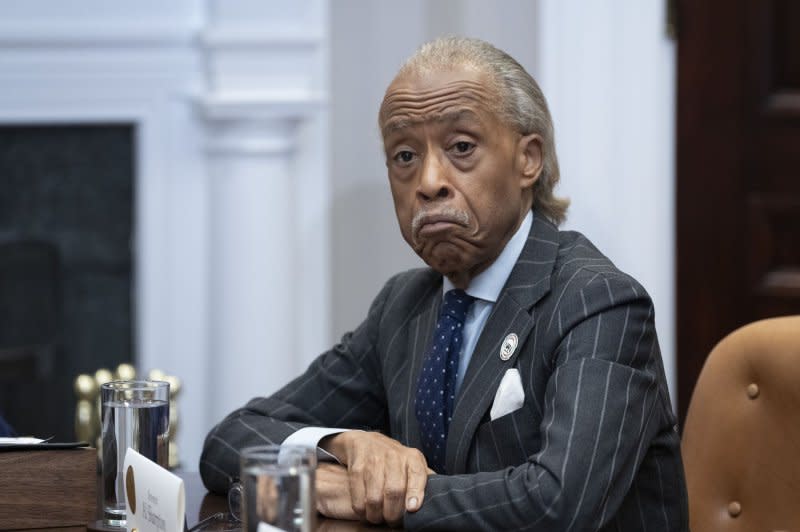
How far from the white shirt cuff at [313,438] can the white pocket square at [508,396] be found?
213mm

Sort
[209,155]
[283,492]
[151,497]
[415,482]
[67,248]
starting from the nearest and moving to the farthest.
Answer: [283,492] → [151,497] → [415,482] → [209,155] → [67,248]

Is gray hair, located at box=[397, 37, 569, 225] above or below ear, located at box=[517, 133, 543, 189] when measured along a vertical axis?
above

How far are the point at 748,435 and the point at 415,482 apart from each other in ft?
1.73

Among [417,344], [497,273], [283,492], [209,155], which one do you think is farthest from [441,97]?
[209,155]

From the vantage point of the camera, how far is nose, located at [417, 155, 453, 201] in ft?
5.88

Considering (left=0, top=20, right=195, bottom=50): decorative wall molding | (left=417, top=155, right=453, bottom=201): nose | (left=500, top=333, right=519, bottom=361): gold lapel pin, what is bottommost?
(left=500, top=333, right=519, bottom=361): gold lapel pin

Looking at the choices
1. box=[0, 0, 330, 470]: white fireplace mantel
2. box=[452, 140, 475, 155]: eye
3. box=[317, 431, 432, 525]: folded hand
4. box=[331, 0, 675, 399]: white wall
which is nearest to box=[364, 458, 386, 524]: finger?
box=[317, 431, 432, 525]: folded hand

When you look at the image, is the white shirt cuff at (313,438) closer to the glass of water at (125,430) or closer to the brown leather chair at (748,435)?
the glass of water at (125,430)

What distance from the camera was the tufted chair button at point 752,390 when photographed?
176 centimetres

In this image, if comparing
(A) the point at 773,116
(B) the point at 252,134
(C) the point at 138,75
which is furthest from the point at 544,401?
(C) the point at 138,75

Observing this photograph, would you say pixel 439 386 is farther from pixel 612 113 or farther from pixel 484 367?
pixel 612 113

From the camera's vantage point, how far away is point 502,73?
72.6 inches

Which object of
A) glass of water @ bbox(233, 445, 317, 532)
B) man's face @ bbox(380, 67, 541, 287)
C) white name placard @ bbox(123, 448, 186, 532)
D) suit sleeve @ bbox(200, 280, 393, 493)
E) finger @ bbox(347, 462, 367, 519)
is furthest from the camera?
suit sleeve @ bbox(200, 280, 393, 493)

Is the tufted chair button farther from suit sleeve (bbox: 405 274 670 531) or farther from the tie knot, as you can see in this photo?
the tie knot
